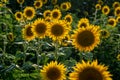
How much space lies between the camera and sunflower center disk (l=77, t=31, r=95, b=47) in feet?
15.0

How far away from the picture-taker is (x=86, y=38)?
458cm

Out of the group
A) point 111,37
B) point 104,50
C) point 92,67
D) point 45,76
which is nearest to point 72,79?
point 92,67

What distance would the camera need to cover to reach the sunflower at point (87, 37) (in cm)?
456

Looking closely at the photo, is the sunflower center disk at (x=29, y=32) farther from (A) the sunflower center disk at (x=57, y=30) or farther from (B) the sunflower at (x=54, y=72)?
(B) the sunflower at (x=54, y=72)

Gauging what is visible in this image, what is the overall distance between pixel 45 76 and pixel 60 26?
1.38 metres

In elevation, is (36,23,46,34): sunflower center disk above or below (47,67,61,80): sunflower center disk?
above

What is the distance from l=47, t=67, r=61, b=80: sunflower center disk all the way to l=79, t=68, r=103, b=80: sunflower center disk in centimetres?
79

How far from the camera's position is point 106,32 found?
867 cm

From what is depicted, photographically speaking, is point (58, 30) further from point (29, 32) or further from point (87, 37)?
point (87, 37)

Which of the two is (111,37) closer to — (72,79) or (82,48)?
(82,48)

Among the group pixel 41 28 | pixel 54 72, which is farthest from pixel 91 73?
pixel 41 28

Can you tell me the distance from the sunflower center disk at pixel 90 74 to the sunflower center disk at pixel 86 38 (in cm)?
113

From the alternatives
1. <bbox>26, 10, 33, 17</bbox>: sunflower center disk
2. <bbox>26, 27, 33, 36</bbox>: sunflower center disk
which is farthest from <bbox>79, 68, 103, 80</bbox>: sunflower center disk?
<bbox>26, 10, 33, 17</bbox>: sunflower center disk

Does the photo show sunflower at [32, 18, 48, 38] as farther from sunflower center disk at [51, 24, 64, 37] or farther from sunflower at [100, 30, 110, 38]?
sunflower at [100, 30, 110, 38]
